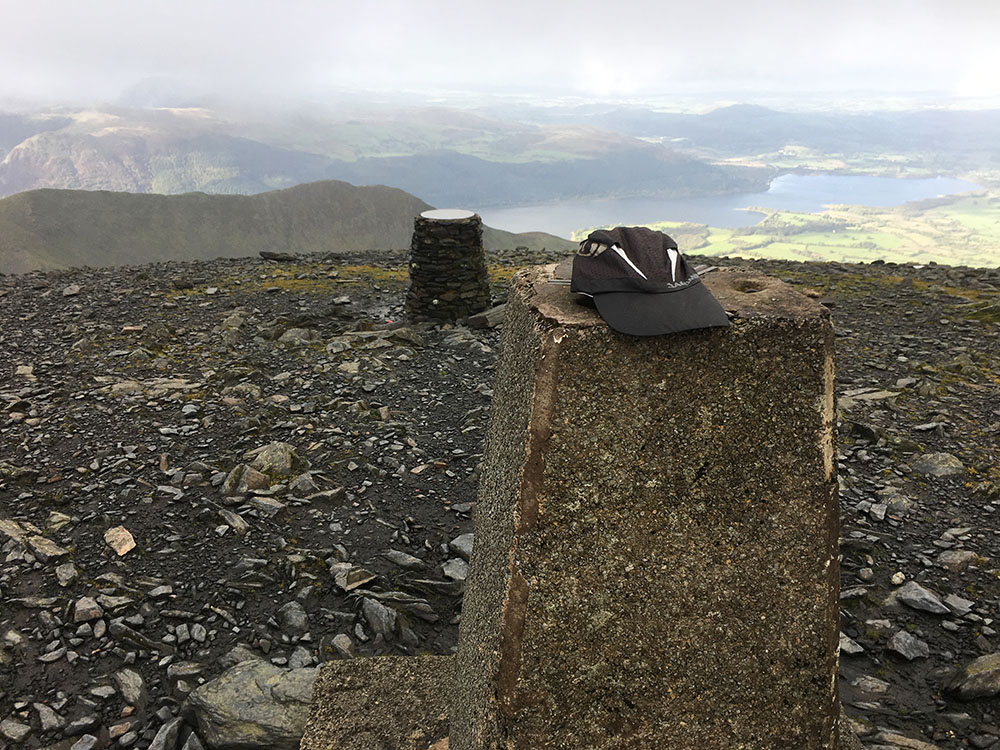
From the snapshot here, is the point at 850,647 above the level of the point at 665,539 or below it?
below

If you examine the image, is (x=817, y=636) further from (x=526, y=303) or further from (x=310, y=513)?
(x=310, y=513)

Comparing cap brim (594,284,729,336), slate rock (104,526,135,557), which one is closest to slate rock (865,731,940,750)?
cap brim (594,284,729,336)

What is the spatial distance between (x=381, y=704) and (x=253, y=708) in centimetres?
90

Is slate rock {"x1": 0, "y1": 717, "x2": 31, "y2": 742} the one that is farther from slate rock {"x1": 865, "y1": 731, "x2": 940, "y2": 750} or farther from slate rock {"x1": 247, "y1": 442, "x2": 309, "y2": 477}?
slate rock {"x1": 865, "y1": 731, "x2": 940, "y2": 750}

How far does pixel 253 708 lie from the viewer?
3.90 meters

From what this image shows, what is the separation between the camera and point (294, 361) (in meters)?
9.55

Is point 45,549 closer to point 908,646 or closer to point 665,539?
point 665,539

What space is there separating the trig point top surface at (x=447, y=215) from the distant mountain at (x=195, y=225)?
3996 centimetres

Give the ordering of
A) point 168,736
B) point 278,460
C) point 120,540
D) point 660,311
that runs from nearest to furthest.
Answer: point 660,311, point 168,736, point 120,540, point 278,460

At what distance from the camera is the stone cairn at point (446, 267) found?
11.2 m

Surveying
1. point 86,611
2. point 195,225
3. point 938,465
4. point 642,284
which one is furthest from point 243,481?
point 195,225

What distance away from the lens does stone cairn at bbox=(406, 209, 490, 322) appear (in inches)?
442

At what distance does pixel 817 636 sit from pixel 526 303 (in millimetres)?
1764

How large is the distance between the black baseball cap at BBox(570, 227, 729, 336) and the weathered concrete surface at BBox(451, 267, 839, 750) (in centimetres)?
6
